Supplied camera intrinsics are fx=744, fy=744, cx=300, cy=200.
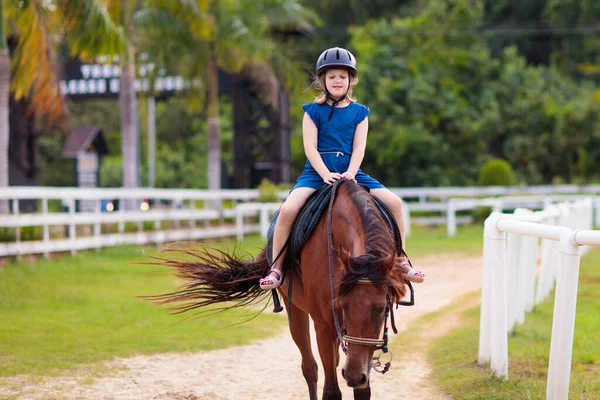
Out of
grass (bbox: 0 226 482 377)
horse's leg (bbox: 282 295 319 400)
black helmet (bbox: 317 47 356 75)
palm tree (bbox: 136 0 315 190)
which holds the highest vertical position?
palm tree (bbox: 136 0 315 190)

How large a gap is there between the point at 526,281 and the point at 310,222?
13.6ft

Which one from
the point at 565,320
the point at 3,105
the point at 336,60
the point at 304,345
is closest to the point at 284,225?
the point at 304,345

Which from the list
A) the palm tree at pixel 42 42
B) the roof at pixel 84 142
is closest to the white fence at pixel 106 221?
the palm tree at pixel 42 42

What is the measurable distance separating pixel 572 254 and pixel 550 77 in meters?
37.8

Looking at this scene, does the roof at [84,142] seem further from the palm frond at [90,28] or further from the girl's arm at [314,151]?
the girl's arm at [314,151]

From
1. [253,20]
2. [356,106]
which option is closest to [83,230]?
[253,20]

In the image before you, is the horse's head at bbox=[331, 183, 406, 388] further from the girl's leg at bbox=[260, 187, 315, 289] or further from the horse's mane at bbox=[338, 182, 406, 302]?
the girl's leg at bbox=[260, 187, 315, 289]

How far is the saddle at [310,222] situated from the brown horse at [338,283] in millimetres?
44

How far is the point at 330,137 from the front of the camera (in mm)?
5160

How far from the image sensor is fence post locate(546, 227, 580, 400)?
4414 millimetres

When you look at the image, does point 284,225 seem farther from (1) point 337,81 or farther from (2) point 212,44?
(2) point 212,44

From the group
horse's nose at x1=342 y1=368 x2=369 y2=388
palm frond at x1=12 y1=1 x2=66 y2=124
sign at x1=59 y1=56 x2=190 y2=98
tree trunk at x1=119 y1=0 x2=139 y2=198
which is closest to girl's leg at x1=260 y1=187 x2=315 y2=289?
horse's nose at x1=342 y1=368 x2=369 y2=388

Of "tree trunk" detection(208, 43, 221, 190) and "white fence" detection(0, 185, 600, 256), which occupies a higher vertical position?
"tree trunk" detection(208, 43, 221, 190)

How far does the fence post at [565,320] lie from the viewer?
14.5 feet
